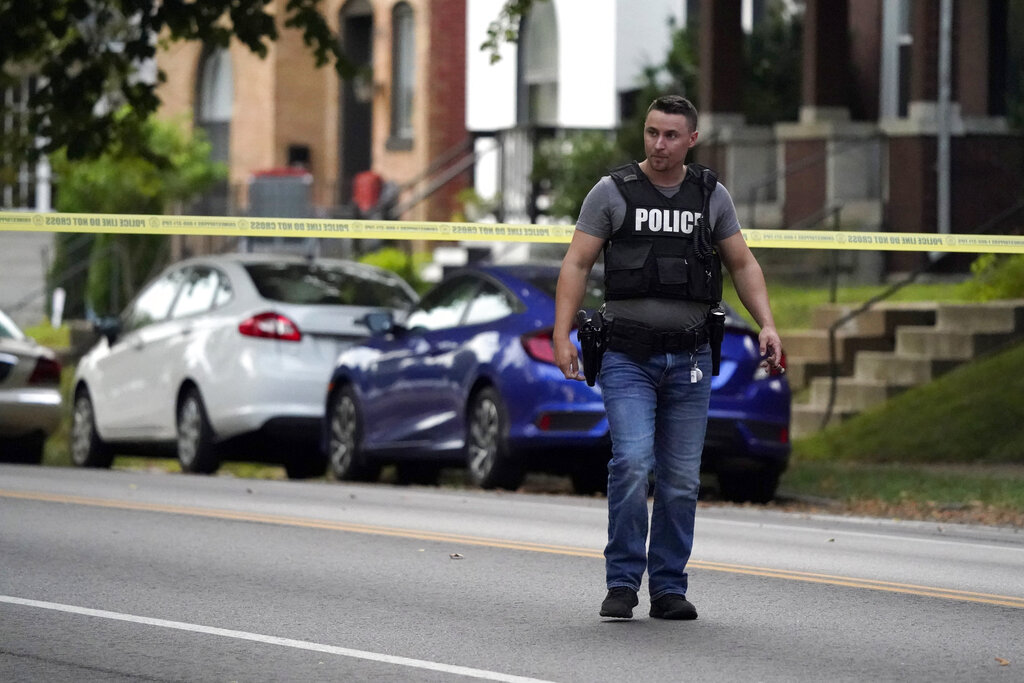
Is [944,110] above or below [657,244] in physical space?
above

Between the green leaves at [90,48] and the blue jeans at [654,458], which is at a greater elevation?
the green leaves at [90,48]

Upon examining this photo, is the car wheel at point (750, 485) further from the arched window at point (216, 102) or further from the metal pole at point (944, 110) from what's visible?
the arched window at point (216, 102)

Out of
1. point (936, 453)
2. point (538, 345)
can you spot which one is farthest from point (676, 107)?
point (936, 453)

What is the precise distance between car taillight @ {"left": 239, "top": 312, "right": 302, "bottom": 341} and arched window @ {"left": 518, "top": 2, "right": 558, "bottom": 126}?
1535 centimetres

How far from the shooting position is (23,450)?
18.4m

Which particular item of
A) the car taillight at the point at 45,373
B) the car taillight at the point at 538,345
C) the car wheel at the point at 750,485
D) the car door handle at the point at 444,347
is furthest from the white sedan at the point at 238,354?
the car wheel at the point at 750,485

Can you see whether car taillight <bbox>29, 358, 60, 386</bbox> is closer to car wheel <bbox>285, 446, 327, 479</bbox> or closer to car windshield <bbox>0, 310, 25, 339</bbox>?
car windshield <bbox>0, 310, 25, 339</bbox>

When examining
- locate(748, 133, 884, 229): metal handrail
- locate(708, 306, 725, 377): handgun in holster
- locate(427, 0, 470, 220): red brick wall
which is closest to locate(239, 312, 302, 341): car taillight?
locate(708, 306, 725, 377): handgun in holster

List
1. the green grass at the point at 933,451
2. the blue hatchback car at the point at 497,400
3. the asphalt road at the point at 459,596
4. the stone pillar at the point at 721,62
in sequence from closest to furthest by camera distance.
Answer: the asphalt road at the point at 459,596, the blue hatchback car at the point at 497,400, the green grass at the point at 933,451, the stone pillar at the point at 721,62

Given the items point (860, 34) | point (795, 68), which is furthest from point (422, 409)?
point (795, 68)

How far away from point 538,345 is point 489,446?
848 millimetres

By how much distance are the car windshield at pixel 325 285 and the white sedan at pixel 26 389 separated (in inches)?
85.0

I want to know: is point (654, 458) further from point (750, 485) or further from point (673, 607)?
point (750, 485)

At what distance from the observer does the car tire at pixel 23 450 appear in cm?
1828
